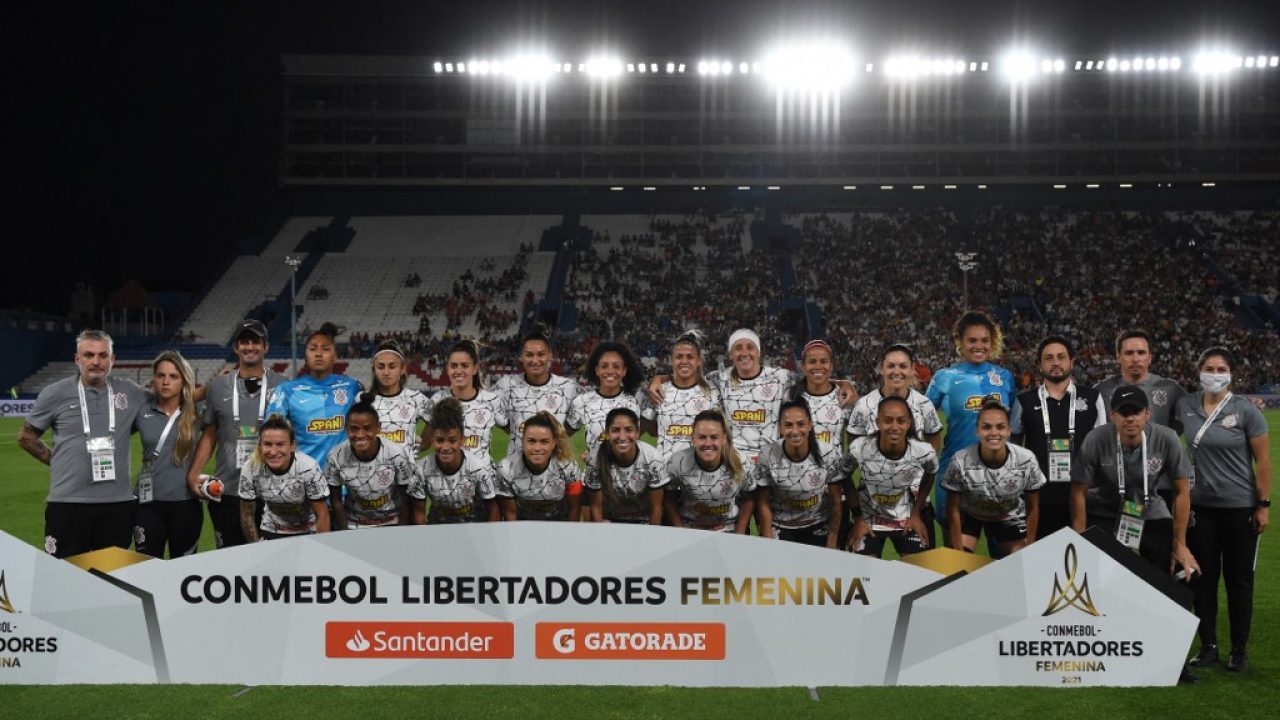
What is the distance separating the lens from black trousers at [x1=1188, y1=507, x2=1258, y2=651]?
16.6 feet

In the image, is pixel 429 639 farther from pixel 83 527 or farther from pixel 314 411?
pixel 83 527

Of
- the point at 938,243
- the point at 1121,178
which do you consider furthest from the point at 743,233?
the point at 1121,178

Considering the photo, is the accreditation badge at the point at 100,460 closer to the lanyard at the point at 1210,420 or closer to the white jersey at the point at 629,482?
the white jersey at the point at 629,482

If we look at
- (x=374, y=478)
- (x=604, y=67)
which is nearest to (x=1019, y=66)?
(x=604, y=67)

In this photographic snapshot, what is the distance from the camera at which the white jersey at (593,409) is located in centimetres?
625

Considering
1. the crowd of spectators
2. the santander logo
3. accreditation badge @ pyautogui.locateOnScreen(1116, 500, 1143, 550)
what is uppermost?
the crowd of spectators

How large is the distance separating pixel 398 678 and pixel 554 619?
2.75 ft

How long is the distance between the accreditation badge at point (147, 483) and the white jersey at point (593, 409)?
103 inches

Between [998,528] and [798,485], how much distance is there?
1236 mm

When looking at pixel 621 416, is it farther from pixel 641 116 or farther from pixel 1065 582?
pixel 641 116

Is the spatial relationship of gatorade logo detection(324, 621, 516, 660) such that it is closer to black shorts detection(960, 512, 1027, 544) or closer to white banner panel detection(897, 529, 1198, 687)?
white banner panel detection(897, 529, 1198, 687)

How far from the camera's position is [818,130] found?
139ft

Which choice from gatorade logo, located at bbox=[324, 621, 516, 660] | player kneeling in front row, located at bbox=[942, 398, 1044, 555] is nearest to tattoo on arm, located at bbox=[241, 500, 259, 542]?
gatorade logo, located at bbox=[324, 621, 516, 660]

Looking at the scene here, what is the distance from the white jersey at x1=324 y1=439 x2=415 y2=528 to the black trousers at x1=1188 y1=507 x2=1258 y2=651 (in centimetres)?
456
